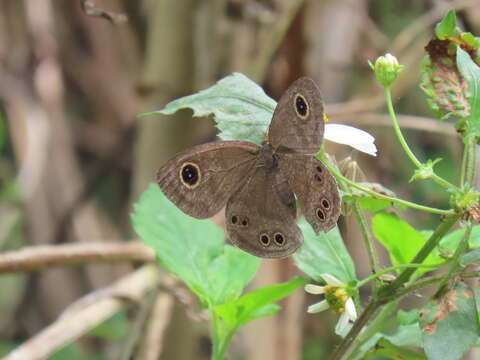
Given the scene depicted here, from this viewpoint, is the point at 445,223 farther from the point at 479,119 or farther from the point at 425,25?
the point at 425,25

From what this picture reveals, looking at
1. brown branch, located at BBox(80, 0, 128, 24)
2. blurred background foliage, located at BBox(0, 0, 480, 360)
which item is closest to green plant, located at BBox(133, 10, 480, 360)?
brown branch, located at BBox(80, 0, 128, 24)

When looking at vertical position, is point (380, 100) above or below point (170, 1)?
below

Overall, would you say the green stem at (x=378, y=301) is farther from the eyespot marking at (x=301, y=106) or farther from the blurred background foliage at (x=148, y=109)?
the blurred background foliage at (x=148, y=109)

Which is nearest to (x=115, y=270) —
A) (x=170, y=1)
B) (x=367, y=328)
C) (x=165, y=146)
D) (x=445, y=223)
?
(x=165, y=146)

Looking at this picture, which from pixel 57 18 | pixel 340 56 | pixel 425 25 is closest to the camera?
pixel 425 25

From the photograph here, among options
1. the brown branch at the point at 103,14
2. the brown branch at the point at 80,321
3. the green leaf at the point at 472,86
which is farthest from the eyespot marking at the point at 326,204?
the brown branch at the point at 80,321

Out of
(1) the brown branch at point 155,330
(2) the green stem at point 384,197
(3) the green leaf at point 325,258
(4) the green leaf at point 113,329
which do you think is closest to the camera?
(2) the green stem at point 384,197
